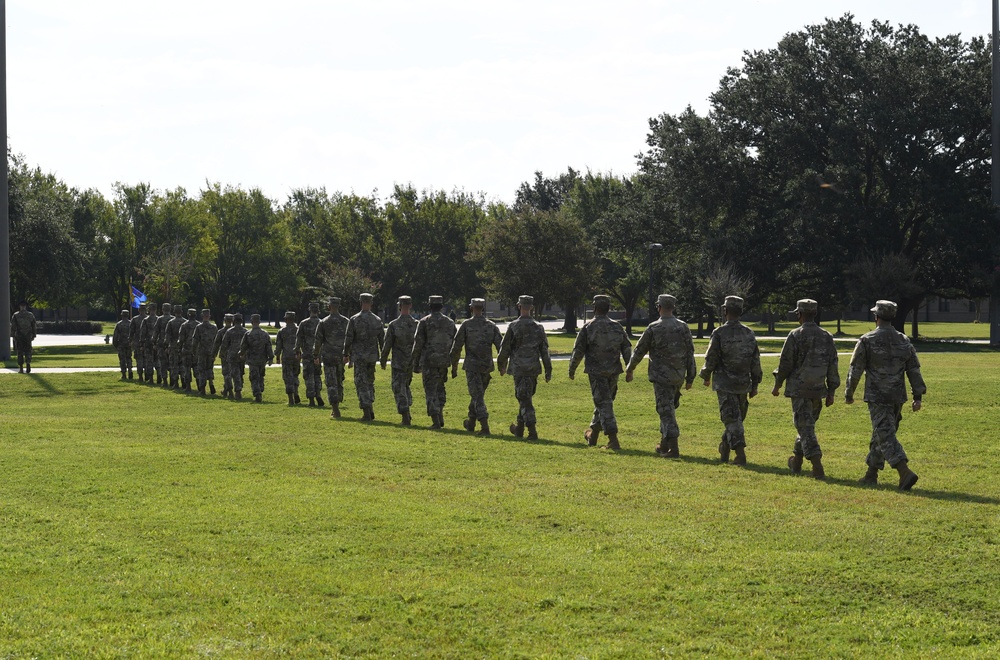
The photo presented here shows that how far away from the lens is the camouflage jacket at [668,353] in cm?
1514

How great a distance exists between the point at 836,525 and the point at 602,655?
13.6 ft

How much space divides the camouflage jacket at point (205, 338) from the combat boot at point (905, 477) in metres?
18.1

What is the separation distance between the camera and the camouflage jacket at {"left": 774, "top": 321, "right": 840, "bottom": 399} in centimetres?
1313

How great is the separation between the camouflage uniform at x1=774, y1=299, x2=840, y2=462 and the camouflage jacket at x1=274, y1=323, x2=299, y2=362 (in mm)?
12468

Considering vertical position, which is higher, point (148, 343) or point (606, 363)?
point (606, 363)

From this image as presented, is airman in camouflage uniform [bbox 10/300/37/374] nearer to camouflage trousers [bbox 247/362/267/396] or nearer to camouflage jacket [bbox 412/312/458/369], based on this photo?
camouflage trousers [bbox 247/362/267/396]

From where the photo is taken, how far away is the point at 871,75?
5766cm

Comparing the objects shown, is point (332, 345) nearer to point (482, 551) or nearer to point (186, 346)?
point (186, 346)

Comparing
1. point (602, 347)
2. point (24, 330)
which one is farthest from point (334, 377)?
point (24, 330)

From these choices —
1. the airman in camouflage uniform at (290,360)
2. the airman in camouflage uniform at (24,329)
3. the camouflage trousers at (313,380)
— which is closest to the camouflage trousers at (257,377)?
the airman in camouflage uniform at (290,360)

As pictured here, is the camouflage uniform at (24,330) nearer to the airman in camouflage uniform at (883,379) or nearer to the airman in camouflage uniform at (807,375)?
the airman in camouflage uniform at (807,375)

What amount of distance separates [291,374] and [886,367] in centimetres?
1394

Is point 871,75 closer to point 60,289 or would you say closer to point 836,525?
point 60,289

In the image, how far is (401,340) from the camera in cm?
1945
